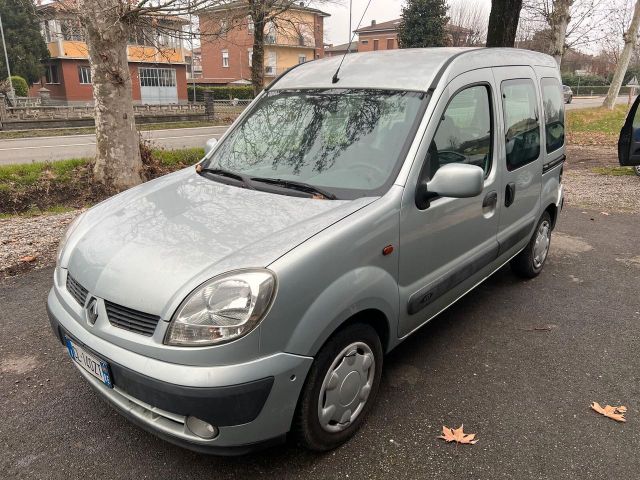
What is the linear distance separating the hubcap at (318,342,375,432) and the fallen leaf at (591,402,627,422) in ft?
4.54

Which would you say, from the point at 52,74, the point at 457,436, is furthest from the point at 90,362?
the point at 52,74

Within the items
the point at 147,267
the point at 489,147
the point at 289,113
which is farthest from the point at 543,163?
the point at 147,267

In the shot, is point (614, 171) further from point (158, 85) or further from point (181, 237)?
point (158, 85)

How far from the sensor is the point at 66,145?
1759cm

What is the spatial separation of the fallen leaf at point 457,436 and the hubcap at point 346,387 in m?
0.46

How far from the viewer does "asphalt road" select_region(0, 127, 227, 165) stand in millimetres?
14570

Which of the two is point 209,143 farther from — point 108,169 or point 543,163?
point 108,169

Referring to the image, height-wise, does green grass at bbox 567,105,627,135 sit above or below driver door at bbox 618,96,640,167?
below

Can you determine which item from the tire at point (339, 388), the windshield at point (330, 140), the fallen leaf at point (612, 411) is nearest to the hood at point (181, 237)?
the windshield at point (330, 140)

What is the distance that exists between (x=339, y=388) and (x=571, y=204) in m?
6.97

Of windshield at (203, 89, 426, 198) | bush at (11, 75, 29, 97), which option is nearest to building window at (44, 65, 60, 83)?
bush at (11, 75, 29, 97)

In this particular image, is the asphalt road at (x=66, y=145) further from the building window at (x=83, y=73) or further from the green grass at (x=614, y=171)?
the building window at (x=83, y=73)

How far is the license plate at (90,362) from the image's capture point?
2.22 meters

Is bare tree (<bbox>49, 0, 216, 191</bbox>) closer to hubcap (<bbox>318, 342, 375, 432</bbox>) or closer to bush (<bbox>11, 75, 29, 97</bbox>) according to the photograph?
hubcap (<bbox>318, 342, 375, 432</bbox>)
